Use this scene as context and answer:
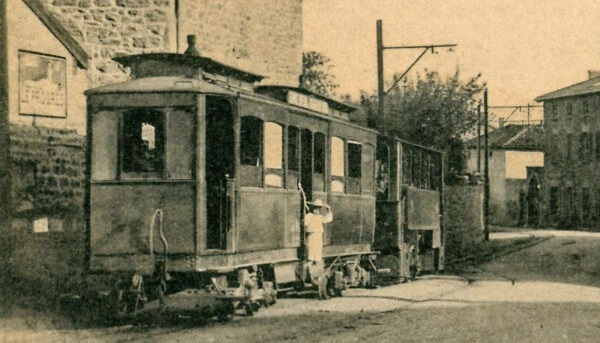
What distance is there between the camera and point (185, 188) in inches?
483

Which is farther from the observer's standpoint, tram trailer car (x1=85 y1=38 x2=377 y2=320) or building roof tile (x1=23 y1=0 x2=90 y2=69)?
building roof tile (x1=23 y1=0 x2=90 y2=69)

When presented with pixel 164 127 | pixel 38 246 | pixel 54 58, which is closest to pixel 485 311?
pixel 164 127

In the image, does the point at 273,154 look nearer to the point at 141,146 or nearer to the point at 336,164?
the point at 141,146

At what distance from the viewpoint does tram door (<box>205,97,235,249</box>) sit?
1265cm

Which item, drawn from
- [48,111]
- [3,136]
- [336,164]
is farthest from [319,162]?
[3,136]

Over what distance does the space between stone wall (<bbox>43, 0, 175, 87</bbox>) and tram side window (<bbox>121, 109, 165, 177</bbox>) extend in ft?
25.5

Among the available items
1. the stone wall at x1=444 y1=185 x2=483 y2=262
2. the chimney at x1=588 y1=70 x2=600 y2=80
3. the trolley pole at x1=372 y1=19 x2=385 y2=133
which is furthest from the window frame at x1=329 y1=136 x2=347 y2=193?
the chimney at x1=588 y1=70 x2=600 y2=80

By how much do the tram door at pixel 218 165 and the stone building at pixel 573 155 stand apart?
4692cm

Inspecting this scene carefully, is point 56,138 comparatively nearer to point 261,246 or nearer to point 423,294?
point 261,246

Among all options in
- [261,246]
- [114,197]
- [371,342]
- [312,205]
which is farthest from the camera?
[312,205]

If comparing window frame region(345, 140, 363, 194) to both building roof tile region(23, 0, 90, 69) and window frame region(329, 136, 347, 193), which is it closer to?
window frame region(329, 136, 347, 193)

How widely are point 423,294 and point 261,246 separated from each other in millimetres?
5074

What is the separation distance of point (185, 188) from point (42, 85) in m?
5.54

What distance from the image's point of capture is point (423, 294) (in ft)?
57.7
